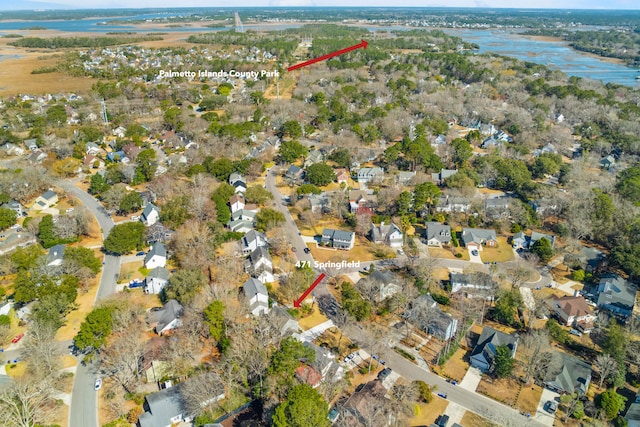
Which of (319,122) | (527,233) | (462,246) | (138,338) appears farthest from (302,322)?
(319,122)

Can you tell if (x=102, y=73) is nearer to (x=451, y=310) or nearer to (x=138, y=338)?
(x=138, y=338)

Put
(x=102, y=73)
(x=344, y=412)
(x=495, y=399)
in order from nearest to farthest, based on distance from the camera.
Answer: (x=344, y=412)
(x=495, y=399)
(x=102, y=73)

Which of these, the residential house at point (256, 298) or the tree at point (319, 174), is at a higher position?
the tree at point (319, 174)

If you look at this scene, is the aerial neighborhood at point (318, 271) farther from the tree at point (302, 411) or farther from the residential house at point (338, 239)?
the residential house at point (338, 239)

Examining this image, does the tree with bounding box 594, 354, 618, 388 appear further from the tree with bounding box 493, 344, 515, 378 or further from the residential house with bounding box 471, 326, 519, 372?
the tree with bounding box 493, 344, 515, 378

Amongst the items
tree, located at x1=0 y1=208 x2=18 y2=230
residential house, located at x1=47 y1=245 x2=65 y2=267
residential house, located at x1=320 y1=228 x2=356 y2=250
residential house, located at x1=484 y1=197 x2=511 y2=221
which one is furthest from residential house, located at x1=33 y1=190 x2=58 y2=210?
residential house, located at x1=484 y1=197 x2=511 y2=221

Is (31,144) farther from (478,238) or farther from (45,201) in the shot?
(478,238)

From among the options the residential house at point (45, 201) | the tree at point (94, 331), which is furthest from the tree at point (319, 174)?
the residential house at point (45, 201)
